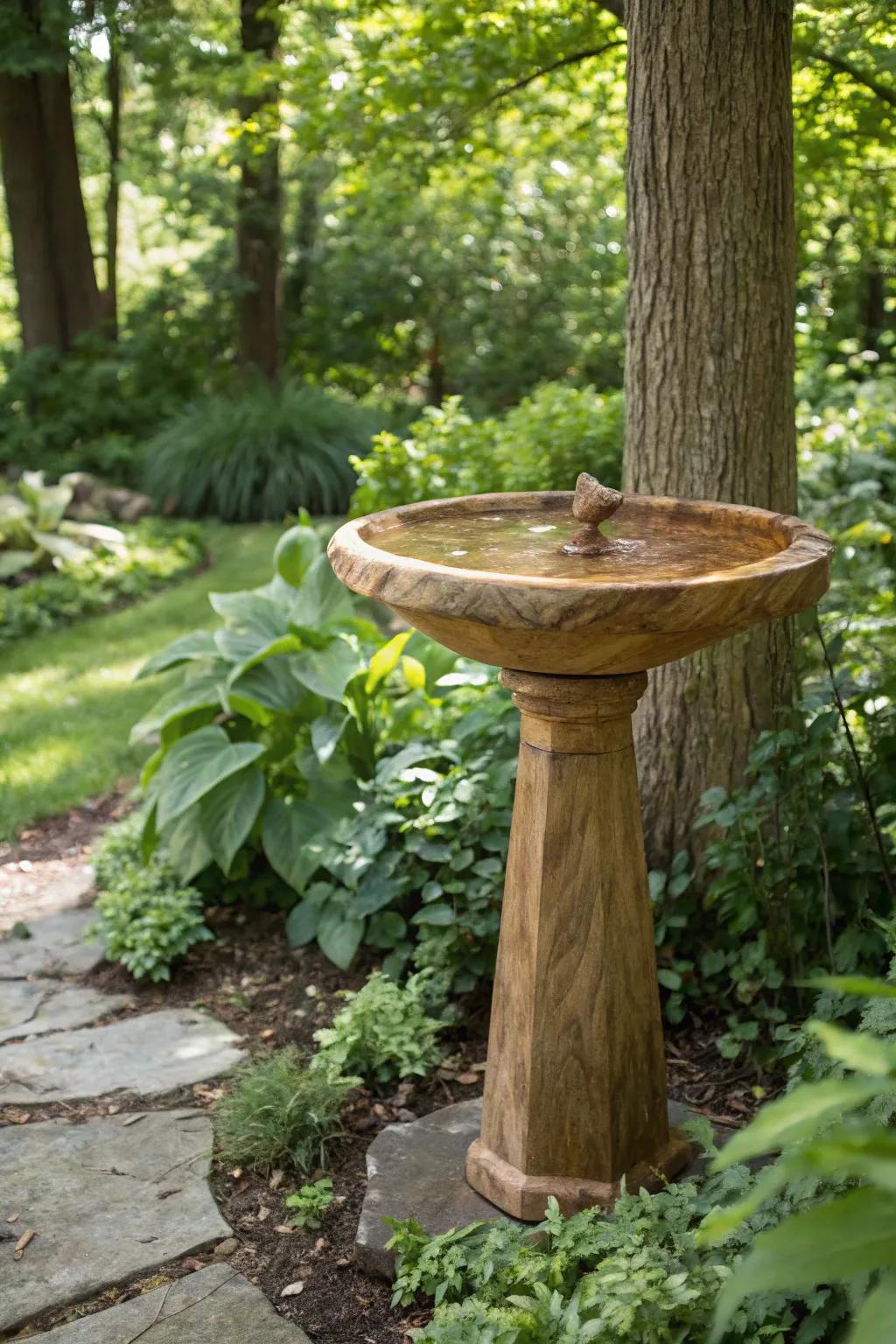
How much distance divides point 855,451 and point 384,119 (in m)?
3.06

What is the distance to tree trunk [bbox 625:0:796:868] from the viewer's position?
→ 298cm

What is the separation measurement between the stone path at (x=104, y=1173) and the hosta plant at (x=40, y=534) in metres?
4.56

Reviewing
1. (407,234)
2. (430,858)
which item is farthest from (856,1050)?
(407,234)

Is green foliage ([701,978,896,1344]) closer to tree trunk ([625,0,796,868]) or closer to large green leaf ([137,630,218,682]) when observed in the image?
tree trunk ([625,0,796,868])

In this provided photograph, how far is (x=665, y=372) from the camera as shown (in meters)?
3.18

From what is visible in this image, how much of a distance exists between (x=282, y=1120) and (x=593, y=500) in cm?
158


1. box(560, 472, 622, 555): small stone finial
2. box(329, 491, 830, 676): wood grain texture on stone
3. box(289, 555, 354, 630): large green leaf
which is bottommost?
box(289, 555, 354, 630): large green leaf

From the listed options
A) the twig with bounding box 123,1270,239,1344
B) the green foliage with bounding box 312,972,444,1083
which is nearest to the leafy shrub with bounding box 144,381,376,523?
the green foliage with bounding box 312,972,444,1083

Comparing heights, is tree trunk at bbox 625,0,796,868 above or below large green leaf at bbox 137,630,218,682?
above

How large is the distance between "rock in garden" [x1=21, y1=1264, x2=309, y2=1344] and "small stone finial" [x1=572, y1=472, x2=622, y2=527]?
1.59m

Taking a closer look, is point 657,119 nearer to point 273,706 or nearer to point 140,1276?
point 273,706

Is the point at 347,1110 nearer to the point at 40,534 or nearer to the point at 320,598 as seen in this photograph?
the point at 320,598

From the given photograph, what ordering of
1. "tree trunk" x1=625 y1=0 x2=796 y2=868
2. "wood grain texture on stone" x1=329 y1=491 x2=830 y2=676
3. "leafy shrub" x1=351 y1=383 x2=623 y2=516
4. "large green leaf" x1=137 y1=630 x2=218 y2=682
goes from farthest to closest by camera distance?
"leafy shrub" x1=351 y1=383 x2=623 y2=516, "large green leaf" x1=137 y1=630 x2=218 y2=682, "tree trunk" x1=625 y1=0 x2=796 y2=868, "wood grain texture on stone" x1=329 y1=491 x2=830 y2=676

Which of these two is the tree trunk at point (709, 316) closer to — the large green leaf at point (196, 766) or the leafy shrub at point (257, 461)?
the large green leaf at point (196, 766)
